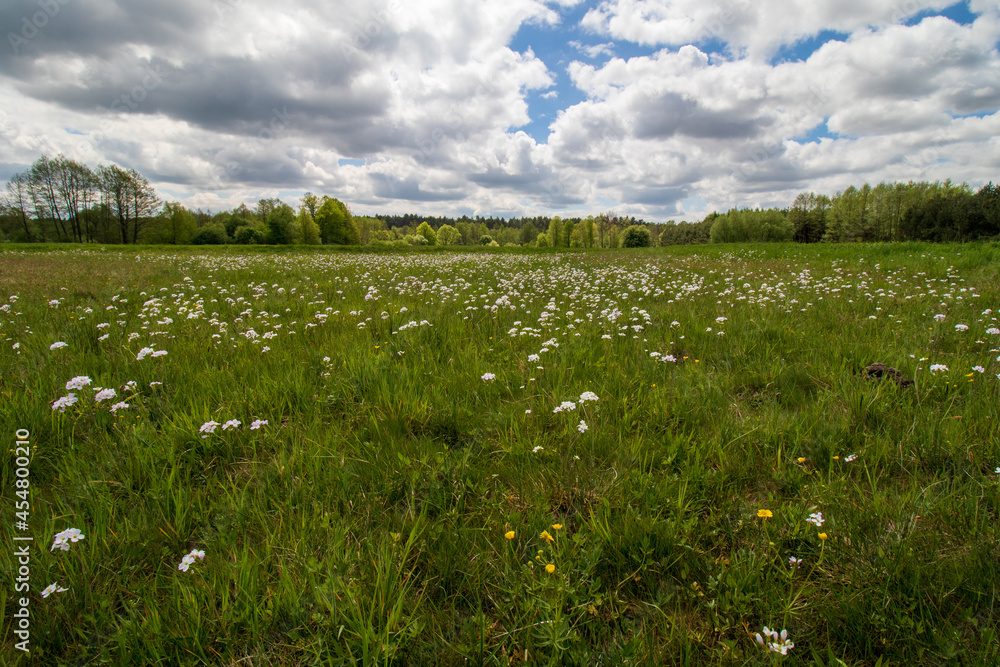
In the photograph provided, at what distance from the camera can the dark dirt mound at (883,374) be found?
3.42m

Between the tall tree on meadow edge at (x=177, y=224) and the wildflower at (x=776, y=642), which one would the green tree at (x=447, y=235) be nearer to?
the tall tree on meadow edge at (x=177, y=224)

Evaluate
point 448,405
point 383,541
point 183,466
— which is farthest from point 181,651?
point 448,405

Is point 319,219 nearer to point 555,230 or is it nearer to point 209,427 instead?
point 555,230

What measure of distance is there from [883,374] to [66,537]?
575 cm

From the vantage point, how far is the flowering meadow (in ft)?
5.31

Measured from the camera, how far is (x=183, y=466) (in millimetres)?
2689

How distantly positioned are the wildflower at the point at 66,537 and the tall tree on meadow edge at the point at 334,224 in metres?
83.4

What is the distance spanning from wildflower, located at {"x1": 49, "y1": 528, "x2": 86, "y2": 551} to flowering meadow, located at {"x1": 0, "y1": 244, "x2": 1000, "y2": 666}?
1 centimetres

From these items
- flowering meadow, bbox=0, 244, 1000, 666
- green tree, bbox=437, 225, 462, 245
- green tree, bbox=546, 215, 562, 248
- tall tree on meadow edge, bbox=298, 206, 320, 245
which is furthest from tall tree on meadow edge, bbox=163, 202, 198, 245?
flowering meadow, bbox=0, 244, 1000, 666

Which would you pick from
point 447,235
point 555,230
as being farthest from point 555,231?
point 447,235

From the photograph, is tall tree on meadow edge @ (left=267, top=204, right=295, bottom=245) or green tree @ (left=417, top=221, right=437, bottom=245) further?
green tree @ (left=417, top=221, right=437, bottom=245)

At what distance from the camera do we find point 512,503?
2.39m

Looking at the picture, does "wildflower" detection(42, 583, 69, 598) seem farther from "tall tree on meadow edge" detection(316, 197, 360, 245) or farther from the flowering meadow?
"tall tree on meadow edge" detection(316, 197, 360, 245)
